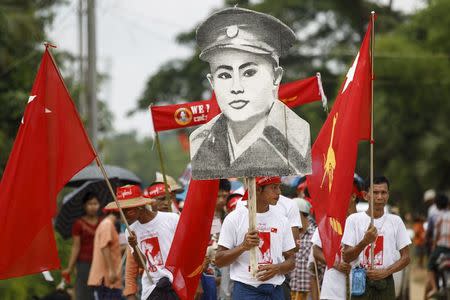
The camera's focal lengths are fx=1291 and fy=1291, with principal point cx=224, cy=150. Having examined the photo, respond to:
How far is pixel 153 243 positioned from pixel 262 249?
5.17 ft

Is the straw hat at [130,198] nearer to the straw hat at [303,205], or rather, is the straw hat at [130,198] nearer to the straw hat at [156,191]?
the straw hat at [156,191]

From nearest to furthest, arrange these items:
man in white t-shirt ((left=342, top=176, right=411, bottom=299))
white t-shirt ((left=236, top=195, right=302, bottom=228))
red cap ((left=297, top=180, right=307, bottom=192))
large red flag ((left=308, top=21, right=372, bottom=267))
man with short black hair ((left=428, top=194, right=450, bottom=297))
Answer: large red flag ((left=308, top=21, right=372, bottom=267)) → man in white t-shirt ((left=342, top=176, right=411, bottom=299)) → white t-shirt ((left=236, top=195, right=302, bottom=228)) → red cap ((left=297, top=180, right=307, bottom=192)) → man with short black hair ((left=428, top=194, right=450, bottom=297))

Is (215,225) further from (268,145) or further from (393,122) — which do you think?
(393,122)

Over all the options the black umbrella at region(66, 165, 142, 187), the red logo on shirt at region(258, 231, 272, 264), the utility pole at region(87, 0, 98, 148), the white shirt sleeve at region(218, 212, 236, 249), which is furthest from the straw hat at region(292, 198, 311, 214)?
the utility pole at region(87, 0, 98, 148)

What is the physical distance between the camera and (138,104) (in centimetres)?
5297

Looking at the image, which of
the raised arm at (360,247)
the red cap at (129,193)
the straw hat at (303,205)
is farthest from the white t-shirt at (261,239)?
the straw hat at (303,205)

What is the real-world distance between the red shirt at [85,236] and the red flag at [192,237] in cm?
501

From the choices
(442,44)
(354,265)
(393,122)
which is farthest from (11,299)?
(393,122)

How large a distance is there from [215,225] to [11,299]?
14.6 feet

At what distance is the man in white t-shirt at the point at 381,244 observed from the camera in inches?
460

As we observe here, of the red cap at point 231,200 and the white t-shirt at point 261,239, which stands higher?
the red cap at point 231,200

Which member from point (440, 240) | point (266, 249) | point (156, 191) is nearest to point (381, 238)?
point (266, 249)

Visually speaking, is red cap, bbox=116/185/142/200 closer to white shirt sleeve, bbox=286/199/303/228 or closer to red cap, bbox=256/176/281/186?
white shirt sleeve, bbox=286/199/303/228

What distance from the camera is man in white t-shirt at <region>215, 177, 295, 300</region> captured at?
1126 centimetres
